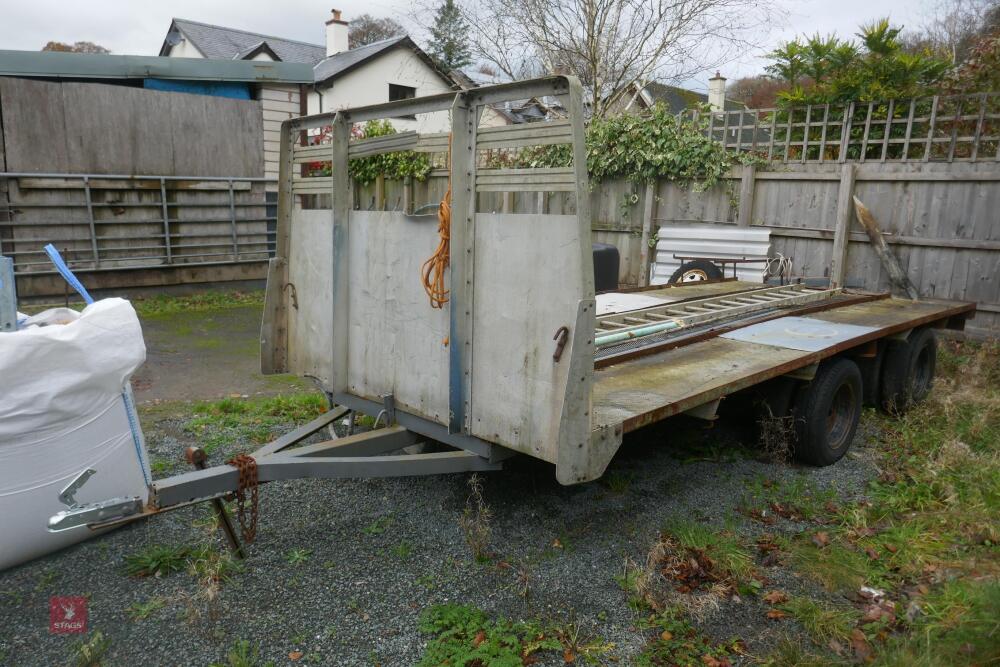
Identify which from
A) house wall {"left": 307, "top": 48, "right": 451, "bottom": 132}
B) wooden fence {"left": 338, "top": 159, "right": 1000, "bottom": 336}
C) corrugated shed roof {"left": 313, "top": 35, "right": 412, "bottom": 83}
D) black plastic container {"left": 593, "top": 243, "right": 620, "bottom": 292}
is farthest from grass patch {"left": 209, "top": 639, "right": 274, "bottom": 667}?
corrugated shed roof {"left": 313, "top": 35, "right": 412, "bottom": 83}

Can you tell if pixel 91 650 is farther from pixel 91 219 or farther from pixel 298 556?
pixel 91 219

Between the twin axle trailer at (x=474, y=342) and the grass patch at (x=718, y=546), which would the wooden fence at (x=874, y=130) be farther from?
the grass patch at (x=718, y=546)

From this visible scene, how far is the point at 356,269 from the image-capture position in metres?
3.92

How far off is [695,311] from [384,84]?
22350mm

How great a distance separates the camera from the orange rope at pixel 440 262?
10.9 feet

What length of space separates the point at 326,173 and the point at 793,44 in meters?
8.70

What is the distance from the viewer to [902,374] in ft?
20.3

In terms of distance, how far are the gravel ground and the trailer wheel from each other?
11.0 inches

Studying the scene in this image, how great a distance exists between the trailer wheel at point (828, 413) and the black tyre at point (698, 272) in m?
3.85

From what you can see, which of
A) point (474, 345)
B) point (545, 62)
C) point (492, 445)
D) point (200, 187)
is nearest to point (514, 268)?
point (474, 345)

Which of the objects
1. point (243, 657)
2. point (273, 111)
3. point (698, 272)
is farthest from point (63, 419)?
point (273, 111)

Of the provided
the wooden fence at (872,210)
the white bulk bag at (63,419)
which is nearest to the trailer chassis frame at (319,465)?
the white bulk bag at (63,419)

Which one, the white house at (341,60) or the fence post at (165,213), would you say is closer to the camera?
the fence post at (165,213)

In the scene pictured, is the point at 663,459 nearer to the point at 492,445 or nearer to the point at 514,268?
the point at 492,445
